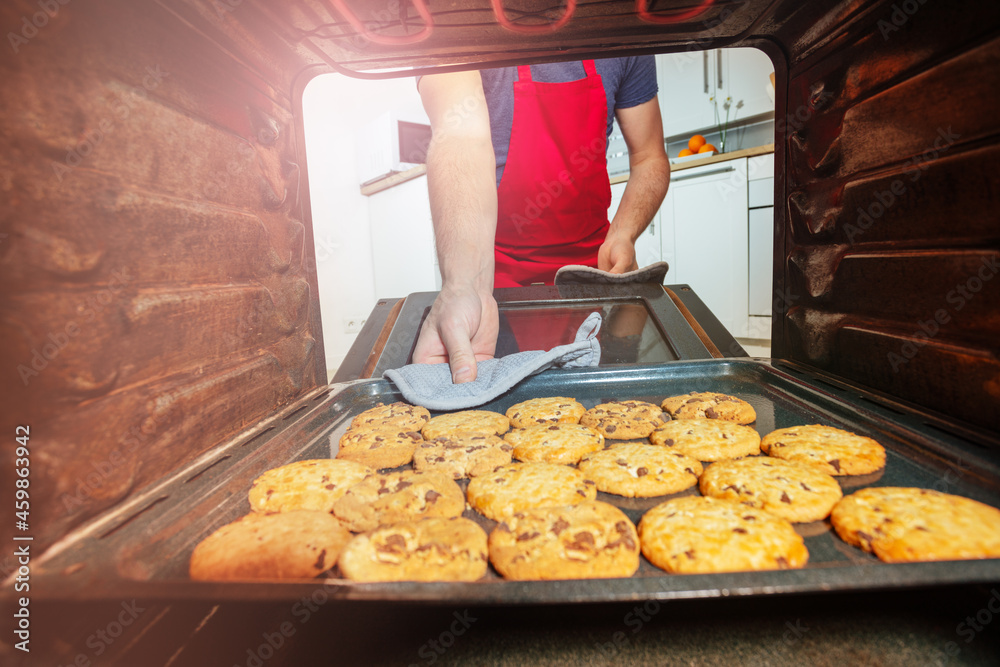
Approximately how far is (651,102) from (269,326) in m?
2.57

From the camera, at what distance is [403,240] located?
16.6 ft

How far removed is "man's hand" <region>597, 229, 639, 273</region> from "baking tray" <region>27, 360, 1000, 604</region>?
3.17 ft

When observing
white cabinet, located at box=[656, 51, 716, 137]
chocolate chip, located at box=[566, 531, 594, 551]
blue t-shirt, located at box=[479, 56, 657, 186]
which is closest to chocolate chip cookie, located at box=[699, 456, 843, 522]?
chocolate chip, located at box=[566, 531, 594, 551]

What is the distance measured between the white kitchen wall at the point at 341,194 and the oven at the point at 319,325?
399cm

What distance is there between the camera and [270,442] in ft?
3.36

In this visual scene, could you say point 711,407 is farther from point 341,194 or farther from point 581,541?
point 341,194

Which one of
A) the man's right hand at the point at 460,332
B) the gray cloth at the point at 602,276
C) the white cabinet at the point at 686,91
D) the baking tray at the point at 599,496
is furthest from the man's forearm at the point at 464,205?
the white cabinet at the point at 686,91

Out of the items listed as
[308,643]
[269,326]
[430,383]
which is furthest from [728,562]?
[269,326]

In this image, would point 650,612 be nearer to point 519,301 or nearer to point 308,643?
point 308,643

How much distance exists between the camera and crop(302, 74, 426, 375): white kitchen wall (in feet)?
16.8

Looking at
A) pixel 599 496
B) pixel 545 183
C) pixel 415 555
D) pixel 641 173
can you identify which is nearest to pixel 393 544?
pixel 415 555

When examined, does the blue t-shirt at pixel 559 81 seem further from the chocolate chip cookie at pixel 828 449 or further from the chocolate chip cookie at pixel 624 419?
the chocolate chip cookie at pixel 828 449

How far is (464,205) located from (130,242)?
130cm

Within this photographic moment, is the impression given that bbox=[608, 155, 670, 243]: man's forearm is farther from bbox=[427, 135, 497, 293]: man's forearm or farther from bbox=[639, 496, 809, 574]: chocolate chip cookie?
bbox=[639, 496, 809, 574]: chocolate chip cookie
